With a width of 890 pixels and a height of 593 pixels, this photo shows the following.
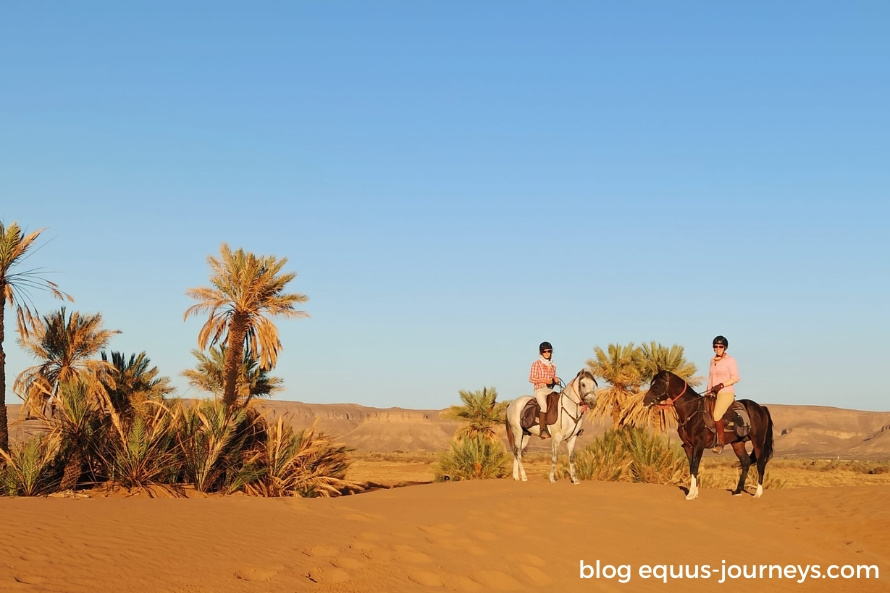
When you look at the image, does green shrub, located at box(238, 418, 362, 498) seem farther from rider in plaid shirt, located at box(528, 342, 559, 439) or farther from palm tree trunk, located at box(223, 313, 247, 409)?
palm tree trunk, located at box(223, 313, 247, 409)

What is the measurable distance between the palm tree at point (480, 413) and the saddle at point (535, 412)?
1372 cm

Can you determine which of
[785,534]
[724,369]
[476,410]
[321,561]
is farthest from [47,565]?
[476,410]

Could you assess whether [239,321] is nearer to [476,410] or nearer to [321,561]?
[476,410]

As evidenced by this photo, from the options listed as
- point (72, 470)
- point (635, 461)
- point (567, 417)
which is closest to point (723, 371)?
point (567, 417)

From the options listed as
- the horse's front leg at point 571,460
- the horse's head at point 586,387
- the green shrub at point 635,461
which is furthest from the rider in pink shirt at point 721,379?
the green shrub at point 635,461

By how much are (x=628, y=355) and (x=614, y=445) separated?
652 centimetres

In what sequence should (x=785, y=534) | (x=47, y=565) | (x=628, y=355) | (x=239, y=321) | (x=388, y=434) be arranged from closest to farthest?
(x=47, y=565), (x=785, y=534), (x=628, y=355), (x=239, y=321), (x=388, y=434)

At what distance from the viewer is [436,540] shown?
10461 mm

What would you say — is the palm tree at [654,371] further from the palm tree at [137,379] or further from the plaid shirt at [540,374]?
the palm tree at [137,379]

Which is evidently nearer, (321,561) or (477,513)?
(321,561)

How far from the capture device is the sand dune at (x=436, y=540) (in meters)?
7.76

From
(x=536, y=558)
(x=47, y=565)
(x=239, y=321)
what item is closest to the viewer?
(x=47, y=565)

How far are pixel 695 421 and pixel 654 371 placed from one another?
1201 cm

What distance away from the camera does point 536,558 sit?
10312 millimetres
